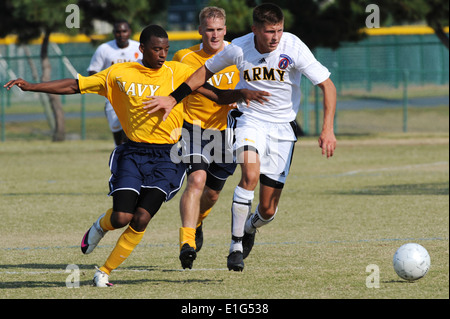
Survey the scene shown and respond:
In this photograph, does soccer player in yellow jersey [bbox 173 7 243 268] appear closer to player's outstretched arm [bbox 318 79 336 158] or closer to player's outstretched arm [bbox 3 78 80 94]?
player's outstretched arm [bbox 318 79 336 158]

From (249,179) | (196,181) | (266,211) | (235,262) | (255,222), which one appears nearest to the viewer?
(235,262)

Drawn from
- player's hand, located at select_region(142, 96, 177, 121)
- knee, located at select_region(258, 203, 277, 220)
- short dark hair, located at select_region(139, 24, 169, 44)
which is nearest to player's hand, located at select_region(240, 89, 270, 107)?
player's hand, located at select_region(142, 96, 177, 121)

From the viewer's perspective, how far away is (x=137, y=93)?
7027 mm

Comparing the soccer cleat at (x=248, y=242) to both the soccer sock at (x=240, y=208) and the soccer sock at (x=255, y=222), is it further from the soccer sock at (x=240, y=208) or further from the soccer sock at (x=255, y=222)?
the soccer sock at (x=240, y=208)

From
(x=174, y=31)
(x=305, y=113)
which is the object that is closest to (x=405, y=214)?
(x=305, y=113)

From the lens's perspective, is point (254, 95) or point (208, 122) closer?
point (254, 95)

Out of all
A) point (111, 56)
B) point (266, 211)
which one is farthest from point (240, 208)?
point (111, 56)

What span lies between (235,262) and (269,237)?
2580 mm

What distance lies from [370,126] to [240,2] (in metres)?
10.5

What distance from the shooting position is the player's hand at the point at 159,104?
6.85 metres

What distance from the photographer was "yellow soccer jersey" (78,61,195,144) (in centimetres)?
704

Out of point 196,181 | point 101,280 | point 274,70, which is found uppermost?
point 274,70

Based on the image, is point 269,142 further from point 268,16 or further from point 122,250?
point 122,250

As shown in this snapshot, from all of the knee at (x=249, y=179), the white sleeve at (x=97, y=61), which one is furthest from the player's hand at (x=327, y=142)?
the white sleeve at (x=97, y=61)
